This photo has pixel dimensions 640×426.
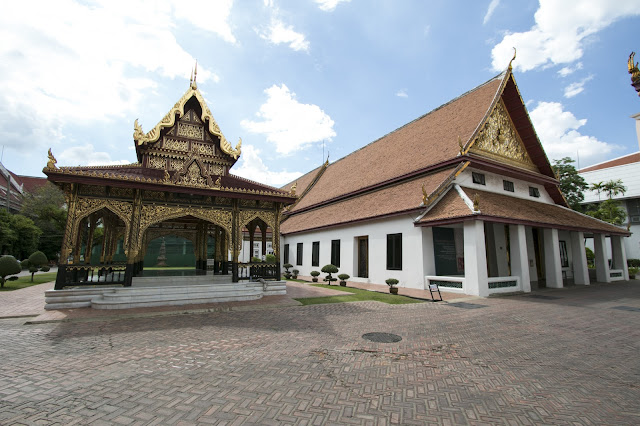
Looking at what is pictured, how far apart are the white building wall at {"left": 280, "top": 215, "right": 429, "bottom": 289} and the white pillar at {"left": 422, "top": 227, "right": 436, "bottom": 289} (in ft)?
0.27

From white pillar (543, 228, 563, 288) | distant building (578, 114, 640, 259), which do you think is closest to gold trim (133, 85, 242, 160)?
white pillar (543, 228, 563, 288)

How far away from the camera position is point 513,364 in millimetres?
4719

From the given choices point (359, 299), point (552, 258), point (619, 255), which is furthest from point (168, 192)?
Result: point (619, 255)

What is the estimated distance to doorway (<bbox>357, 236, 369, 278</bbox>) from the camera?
16.7 metres

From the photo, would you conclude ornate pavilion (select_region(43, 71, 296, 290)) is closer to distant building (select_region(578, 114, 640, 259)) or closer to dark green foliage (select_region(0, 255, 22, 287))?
dark green foliage (select_region(0, 255, 22, 287))

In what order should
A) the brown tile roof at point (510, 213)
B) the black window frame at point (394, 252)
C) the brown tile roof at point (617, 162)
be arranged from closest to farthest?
the brown tile roof at point (510, 213), the black window frame at point (394, 252), the brown tile roof at point (617, 162)

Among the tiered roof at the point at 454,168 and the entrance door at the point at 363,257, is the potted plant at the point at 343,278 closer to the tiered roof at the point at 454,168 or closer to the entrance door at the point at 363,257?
the entrance door at the point at 363,257

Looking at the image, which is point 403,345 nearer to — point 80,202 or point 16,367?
point 16,367

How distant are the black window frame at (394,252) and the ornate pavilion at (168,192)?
221 inches

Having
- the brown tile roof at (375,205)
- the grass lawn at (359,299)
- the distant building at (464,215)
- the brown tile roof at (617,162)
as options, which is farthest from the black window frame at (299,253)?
the brown tile roof at (617,162)

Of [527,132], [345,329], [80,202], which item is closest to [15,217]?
[80,202]

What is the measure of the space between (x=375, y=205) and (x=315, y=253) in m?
6.10

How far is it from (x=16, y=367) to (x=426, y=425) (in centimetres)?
574

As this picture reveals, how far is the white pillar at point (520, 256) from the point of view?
1273 centimetres
